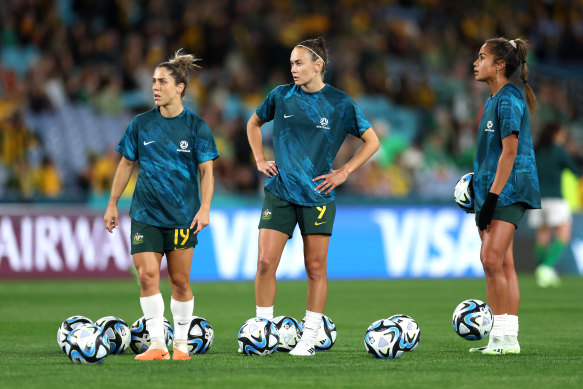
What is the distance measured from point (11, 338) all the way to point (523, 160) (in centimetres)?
530

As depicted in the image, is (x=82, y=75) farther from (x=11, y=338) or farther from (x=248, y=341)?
(x=248, y=341)

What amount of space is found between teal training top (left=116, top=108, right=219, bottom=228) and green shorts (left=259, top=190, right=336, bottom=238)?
24.8 inches

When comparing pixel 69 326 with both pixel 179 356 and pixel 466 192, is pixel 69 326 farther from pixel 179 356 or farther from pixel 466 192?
pixel 466 192

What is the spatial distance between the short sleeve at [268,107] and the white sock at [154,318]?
187 centimetres

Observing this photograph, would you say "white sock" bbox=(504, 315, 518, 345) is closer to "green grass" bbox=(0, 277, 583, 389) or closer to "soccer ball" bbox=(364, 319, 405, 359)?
"green grass" bbox=(0, 277, 583, 389)

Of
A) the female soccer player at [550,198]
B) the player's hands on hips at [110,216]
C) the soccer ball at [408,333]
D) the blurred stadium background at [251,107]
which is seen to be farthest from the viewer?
the blurred stadium background at [251,107]

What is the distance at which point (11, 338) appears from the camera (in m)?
10.3

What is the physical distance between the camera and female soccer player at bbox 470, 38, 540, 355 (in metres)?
8.59

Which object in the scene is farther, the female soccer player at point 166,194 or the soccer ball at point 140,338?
the soccer ball at point 140,338

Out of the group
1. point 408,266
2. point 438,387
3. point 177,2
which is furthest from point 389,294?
point 177,2

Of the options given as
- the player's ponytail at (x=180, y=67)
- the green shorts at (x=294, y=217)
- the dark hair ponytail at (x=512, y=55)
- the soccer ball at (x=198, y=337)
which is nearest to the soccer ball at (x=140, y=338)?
the soccer ball at (x=198, y=337)

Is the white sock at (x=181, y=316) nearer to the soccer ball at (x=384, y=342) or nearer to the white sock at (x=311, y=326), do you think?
the white sock at (x=311, y=326)

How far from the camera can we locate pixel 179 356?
27.6ft

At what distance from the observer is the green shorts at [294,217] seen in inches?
343
